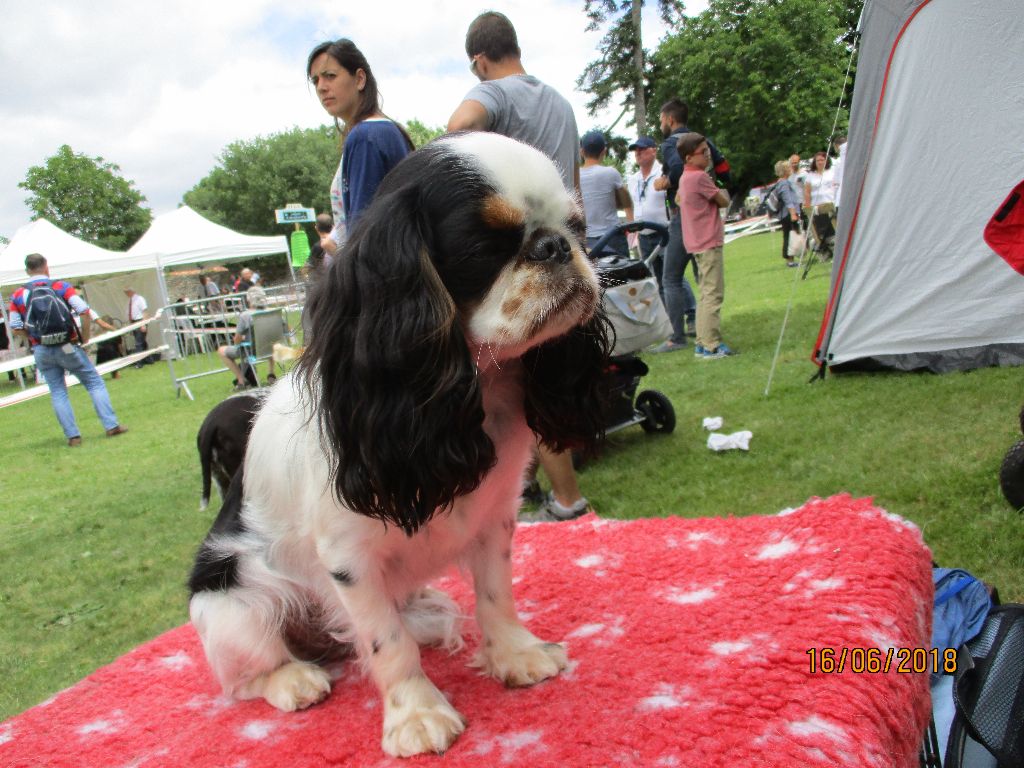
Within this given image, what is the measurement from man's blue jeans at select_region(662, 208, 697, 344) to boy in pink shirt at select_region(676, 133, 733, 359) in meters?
0.35

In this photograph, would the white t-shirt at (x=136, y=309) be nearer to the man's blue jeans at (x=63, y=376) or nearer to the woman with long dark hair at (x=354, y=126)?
the man's blue jeans at (x=63, y=376)

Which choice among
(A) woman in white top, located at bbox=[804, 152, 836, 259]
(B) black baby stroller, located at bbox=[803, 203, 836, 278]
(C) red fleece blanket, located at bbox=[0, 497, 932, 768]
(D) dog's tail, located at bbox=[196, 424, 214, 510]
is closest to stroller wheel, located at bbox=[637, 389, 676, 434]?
(C) red fleece blanket, located at bbox=[0, 497, 932, 768]

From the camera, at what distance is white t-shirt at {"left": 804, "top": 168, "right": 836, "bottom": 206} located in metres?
13.1

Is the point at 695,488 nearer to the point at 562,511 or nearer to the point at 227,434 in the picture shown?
the point at 562,511

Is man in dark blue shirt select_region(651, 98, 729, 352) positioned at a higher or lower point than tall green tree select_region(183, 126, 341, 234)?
lower

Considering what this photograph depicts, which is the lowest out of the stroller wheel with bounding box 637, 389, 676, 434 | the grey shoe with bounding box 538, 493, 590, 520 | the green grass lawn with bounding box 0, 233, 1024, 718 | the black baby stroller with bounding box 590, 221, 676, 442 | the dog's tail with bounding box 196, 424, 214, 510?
the green grass lawn with bounding box 0, 233, 1024, 718

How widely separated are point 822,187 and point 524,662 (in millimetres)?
13555

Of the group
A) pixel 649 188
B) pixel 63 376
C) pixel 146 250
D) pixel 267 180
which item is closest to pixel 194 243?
pixel 146 250

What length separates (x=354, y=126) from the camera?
9.92 feet

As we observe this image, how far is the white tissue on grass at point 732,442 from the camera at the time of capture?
495 centimetres

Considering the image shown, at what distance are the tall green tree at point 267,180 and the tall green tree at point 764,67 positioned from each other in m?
31.1

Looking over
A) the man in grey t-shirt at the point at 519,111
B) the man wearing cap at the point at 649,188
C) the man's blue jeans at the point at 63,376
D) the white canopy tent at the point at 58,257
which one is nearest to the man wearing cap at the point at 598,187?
the man wearing cap at the point at 649,188

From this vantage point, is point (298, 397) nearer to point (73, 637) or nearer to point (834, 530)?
point (834, 530)

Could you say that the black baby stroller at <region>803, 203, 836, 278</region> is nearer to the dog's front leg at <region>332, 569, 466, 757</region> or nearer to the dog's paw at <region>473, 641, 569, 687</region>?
the dog's paw at <region>473, 641, 569, 687</region>
